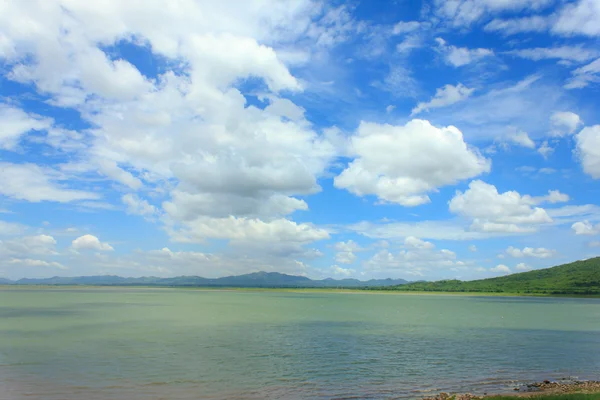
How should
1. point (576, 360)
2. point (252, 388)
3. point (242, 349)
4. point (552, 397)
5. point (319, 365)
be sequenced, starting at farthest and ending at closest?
point (242, 349)
point (576, 360)
point (319, 365)
point (252, 388)
point (552, 397)

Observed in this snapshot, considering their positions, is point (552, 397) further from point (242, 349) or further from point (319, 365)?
point (242, 349)

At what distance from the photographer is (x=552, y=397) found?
2447cm

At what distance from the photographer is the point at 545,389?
3031 centimetres

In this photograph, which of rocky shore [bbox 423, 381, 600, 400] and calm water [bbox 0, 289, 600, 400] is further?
calm water [bbox 0, 289, 600, 400]

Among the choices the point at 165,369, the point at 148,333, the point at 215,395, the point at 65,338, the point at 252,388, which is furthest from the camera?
the point at 148,333

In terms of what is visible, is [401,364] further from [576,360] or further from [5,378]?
[5,378]

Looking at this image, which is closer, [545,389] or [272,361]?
[545,389]

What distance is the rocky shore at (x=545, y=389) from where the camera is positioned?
2759 centimetres

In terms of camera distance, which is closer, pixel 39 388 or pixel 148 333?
pixel 39 388

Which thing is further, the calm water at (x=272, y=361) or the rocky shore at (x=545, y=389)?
the calm water at (x=272, y=361)

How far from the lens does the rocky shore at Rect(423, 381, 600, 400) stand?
27.6 metres

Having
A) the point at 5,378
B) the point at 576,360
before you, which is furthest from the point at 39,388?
the point at 576,360

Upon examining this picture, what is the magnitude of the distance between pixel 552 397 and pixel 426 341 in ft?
107

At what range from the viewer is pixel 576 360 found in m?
44.7
